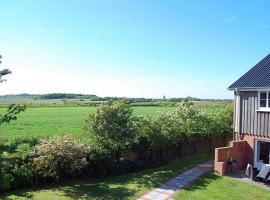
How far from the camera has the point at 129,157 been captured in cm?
2256

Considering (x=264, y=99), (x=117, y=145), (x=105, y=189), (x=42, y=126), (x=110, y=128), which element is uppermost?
(x=264, y=99)

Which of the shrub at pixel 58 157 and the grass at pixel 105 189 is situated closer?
the grass at pixel 105 189

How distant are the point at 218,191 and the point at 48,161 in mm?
8477

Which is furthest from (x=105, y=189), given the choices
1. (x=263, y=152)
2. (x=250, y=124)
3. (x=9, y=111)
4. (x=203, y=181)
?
(x=9, y=111)

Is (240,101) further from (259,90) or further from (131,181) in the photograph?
(131,181)

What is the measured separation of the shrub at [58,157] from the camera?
17906 mm

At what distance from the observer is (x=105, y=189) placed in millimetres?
17312

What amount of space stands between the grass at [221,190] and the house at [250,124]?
1772mm

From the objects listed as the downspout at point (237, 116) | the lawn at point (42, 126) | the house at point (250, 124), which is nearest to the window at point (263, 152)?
the house at point (250, 124)

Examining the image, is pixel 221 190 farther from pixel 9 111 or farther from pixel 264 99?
pixel 9 111

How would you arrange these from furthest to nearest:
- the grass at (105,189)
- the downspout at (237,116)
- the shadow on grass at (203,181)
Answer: the downspout at (237,116), the shadow on grass at (203,181), the grass at (105,189)

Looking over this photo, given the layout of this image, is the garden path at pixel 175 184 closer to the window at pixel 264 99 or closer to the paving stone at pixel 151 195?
the paving stone at pixel 151 195

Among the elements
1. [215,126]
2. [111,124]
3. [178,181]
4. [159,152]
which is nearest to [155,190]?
[178,181]

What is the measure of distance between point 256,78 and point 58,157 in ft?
41.1
